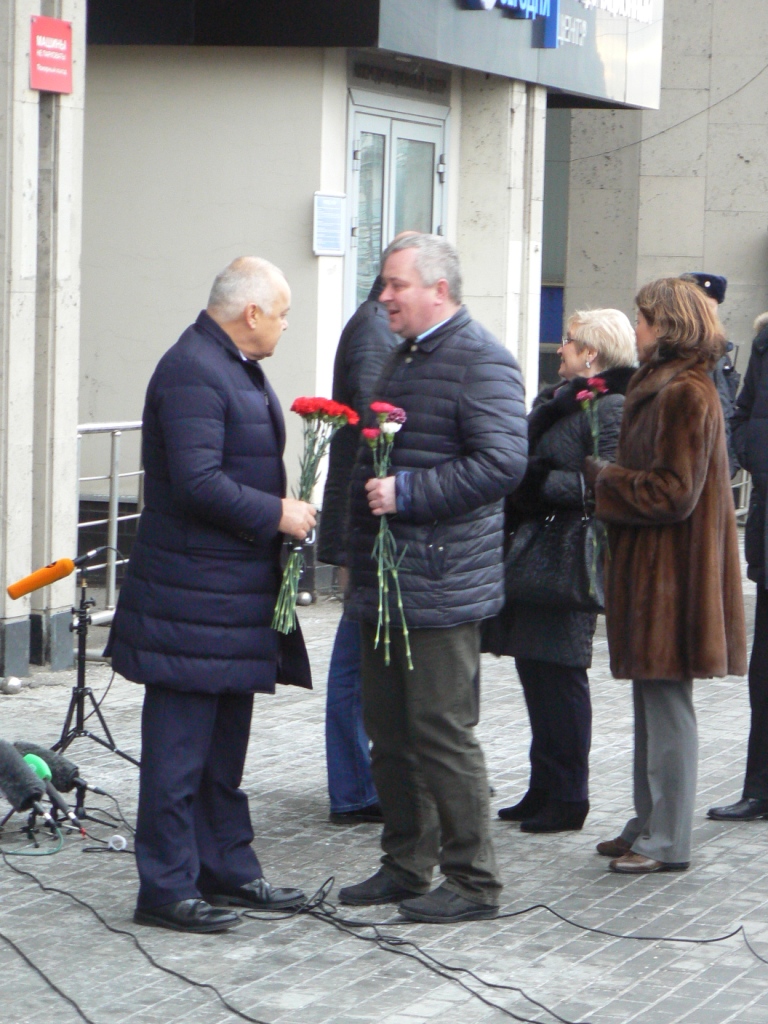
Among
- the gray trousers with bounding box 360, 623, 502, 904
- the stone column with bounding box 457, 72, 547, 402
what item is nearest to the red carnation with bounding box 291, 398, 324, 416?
the gray trousers with bounding box 360, 623, 502, 904

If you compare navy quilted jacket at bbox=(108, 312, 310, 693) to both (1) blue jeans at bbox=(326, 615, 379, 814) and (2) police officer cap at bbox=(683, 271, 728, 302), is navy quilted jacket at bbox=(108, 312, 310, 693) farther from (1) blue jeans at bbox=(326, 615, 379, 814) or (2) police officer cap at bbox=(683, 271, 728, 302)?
(2) police officer cap at bbox=(683, 271, 728, 302)

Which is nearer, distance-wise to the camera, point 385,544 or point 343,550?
point 385,544

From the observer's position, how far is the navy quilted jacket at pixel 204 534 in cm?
478

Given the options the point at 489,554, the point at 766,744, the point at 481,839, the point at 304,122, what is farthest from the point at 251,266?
the point at 304,122

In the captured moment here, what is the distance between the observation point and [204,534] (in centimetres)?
486

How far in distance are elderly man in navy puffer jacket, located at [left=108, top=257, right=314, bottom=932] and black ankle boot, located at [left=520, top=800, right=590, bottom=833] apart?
4.75 feet

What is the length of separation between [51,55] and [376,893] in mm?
4737

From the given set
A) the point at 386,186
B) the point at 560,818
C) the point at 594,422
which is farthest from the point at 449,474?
the point at 386,186

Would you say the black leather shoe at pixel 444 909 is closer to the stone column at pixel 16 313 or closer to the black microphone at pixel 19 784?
the black microphone at pixel 19 784

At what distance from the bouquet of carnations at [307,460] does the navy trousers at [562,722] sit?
130 cm

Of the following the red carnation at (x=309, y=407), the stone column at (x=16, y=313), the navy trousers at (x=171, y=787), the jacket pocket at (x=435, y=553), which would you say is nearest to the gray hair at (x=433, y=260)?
the red carnation at (x=309, y=407)

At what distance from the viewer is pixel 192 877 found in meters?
4.97

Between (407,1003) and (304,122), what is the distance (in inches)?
288

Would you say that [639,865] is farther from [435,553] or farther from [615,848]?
A: [435,553]
